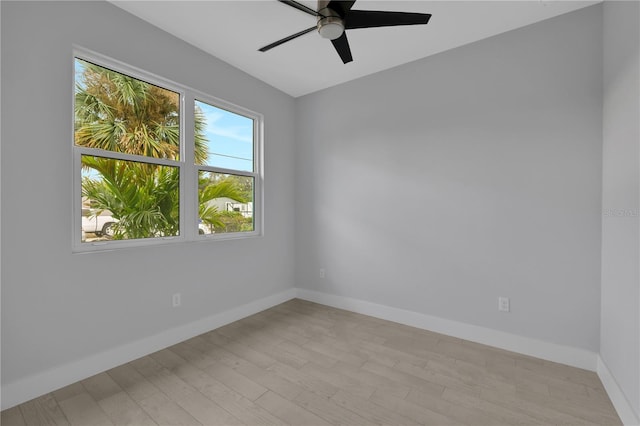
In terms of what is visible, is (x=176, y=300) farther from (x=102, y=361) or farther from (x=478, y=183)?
(x=478, y=183)

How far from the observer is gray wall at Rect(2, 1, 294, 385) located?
1698mm

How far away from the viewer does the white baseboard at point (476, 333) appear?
2.17m

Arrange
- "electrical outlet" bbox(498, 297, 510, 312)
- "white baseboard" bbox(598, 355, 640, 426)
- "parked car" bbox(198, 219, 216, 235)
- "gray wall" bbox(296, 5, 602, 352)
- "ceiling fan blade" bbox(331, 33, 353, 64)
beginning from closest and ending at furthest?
"white baseboard" bbox(598, 355, 640, 426) → "ceiling fan blade" bbox(331, 33, 353, 64) → "gray wall" bbox(296, 5, 602, 352) → "electrical outlet" bbox(498, 297, 510, 312) → "parked car" bbox(198, 219, 216, 235)

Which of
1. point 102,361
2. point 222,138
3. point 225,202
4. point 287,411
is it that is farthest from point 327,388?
point 222,138

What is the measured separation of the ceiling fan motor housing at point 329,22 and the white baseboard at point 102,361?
2.79 m

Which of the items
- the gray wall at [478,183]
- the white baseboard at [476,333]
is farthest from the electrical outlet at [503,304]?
the white baseboard at [476,333]

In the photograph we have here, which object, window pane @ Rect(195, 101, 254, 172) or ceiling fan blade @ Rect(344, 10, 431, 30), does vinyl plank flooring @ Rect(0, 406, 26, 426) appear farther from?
ceiling fan blade @ Rect(344, 10, 431, 30)

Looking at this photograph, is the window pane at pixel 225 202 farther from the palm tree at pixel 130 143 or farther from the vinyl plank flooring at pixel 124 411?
the vinyl plank flooring at pixel 124 411

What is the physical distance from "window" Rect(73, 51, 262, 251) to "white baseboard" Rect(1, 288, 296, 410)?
84cm

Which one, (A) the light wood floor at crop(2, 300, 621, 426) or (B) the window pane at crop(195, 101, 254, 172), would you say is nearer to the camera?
(A) the light wood floor at crop(2, 300, 621, 426)

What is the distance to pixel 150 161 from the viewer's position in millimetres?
2395

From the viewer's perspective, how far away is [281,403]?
5.77 feet

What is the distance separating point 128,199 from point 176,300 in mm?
1017

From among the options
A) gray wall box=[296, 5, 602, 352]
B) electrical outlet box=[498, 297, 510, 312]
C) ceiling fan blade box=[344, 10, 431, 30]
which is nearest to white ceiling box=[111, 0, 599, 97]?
gray wall box=[296, 5, 602, 352]
